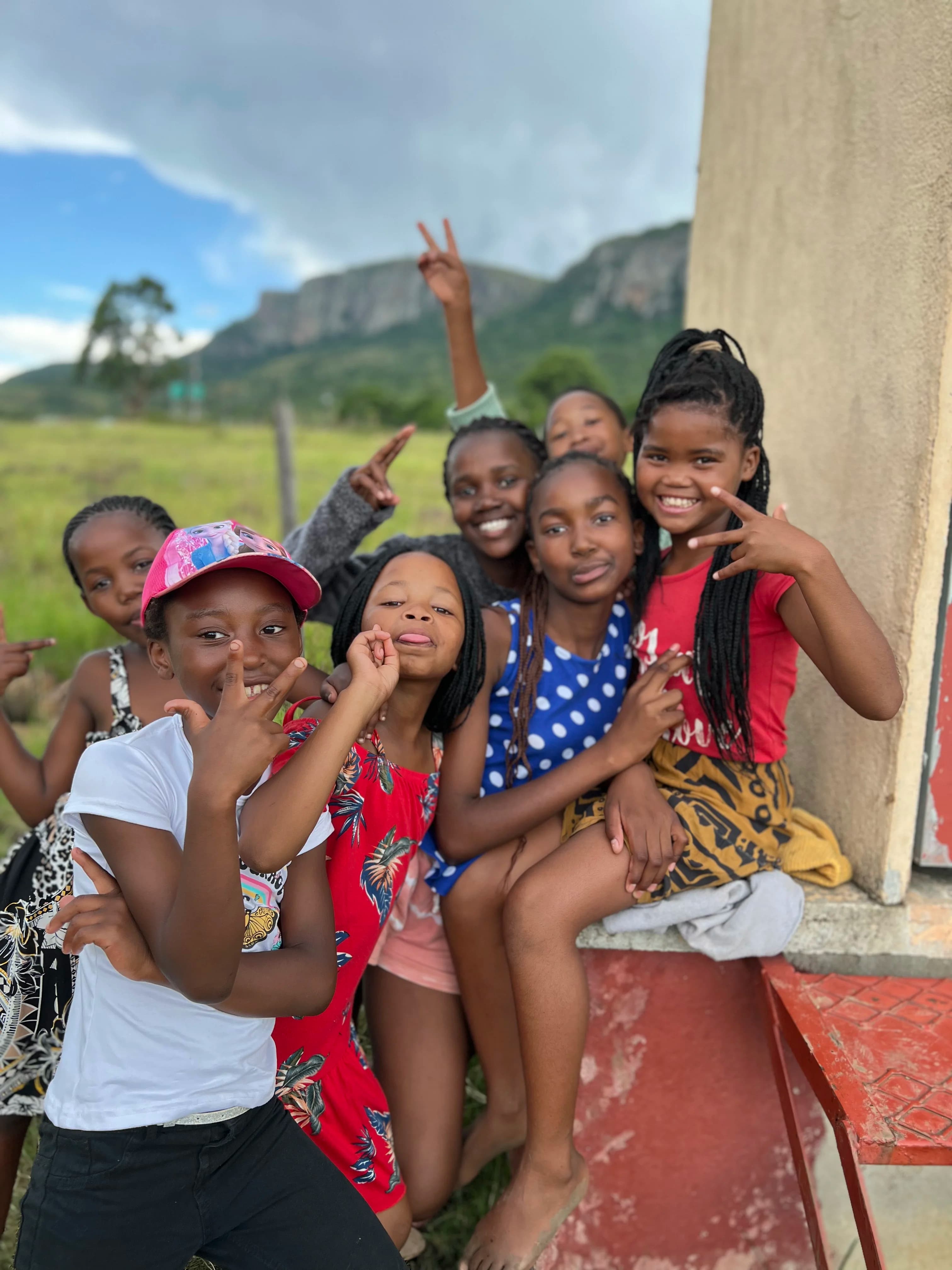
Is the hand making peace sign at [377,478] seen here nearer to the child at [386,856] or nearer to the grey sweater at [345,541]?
the grey sweater at [345,541]

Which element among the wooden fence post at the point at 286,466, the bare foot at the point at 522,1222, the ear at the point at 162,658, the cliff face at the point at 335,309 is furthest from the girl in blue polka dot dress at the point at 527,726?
the cliff face at the point at 335,309

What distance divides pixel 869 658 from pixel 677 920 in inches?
28.2

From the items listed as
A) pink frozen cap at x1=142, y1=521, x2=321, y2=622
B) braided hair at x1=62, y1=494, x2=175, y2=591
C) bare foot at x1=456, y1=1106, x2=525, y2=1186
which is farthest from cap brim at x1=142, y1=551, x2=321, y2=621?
bare foot at x1=456, y1=1106, x2=525, y2=1186

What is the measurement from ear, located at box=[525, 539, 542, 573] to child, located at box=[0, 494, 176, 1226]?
0.92 metres

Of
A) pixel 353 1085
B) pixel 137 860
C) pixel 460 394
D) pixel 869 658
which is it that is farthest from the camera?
pixel 460 394

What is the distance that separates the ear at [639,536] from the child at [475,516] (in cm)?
45

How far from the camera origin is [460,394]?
10.6ft

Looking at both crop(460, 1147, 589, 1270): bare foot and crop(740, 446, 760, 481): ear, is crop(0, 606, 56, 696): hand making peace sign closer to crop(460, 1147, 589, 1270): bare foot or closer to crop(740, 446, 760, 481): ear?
crop(460, 1147, 589, 1270): bare foot

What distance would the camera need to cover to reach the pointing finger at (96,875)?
1.44 meters

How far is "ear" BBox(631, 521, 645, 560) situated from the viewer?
2.30m

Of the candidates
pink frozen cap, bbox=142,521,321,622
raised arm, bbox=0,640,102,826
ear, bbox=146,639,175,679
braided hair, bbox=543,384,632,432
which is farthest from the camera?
braided hair, bbox=543,384,632,432

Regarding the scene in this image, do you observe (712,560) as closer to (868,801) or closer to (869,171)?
(868,801)

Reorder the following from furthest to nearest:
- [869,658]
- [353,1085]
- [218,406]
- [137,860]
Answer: [218,406], [353,1085], [869,658], [137,860]

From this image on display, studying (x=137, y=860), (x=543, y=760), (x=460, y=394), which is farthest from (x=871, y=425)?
(x=137, y=860)
